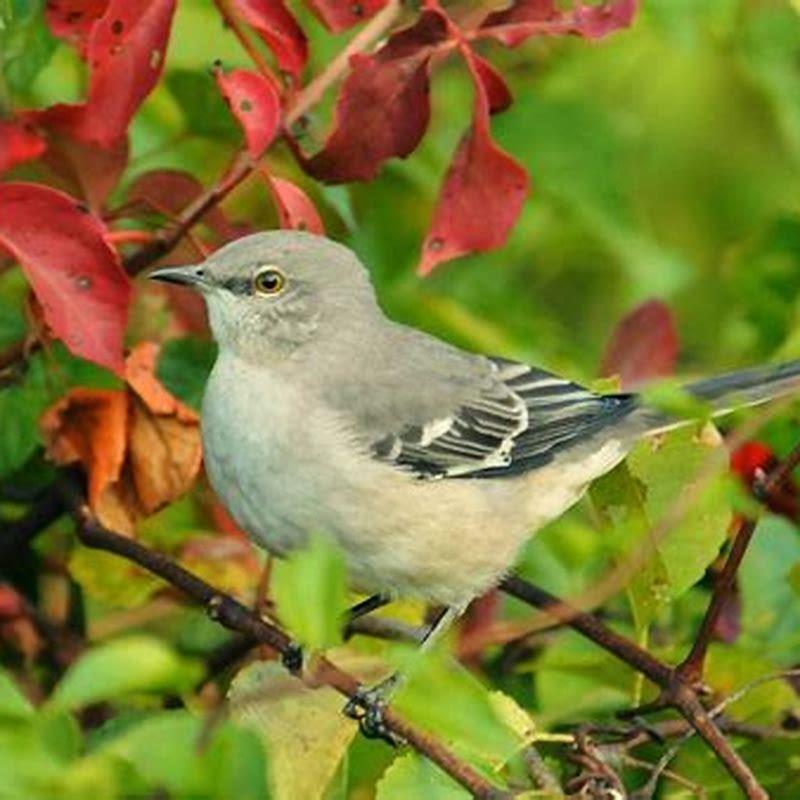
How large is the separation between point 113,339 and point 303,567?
178 centimetres

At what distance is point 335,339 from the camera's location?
5.21 m

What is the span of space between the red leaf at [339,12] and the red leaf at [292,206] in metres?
0.31

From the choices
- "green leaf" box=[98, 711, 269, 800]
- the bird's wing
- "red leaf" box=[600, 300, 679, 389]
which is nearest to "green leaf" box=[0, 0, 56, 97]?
the bird's wing

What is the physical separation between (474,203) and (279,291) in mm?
748

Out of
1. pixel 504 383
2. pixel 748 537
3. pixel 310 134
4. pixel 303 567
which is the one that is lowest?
pixel 504 383

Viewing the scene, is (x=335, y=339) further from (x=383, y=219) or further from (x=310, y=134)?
(x=383, y=219)

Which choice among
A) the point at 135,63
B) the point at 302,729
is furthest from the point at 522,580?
the point at 135,63

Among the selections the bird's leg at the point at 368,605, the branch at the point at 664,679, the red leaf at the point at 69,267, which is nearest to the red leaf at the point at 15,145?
the red leaf at the point at 69,267

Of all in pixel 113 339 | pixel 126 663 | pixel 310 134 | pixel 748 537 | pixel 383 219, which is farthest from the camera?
pixel 383 219

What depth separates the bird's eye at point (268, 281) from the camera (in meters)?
5.06

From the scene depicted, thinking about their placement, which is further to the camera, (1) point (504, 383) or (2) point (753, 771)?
(1) point (504, 383)

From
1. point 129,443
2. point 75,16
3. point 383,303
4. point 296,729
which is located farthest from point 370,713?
point 383,303

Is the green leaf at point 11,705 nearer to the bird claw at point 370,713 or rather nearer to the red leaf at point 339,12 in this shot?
the bird claw at point 370,713

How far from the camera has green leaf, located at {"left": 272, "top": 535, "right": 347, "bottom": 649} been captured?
2.62 meters
